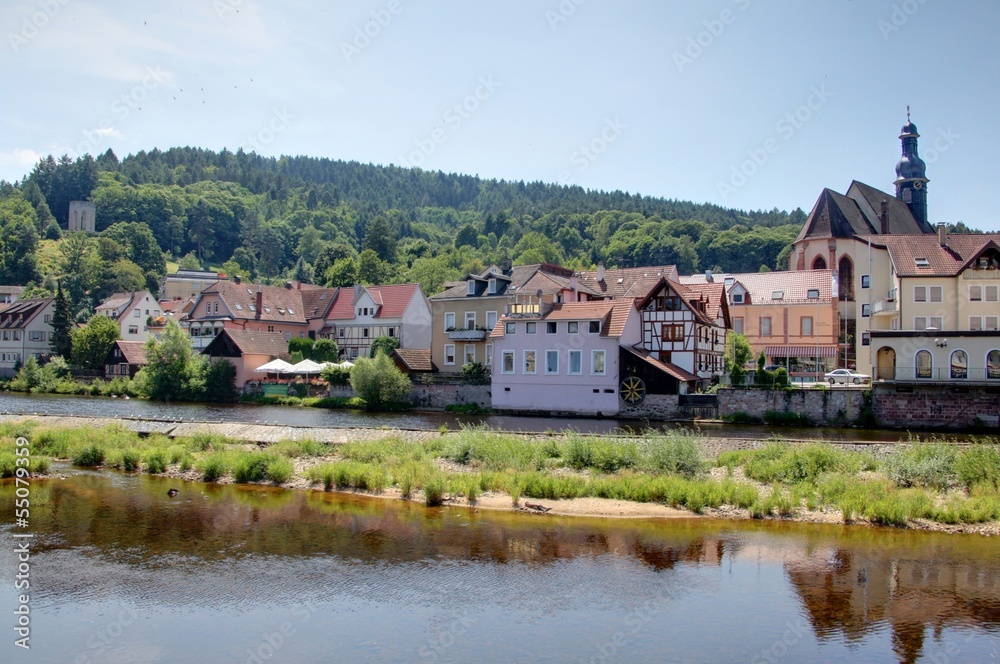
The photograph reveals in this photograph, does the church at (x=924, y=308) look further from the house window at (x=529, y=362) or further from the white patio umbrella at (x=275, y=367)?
the white patio umbrella at (x=275, y=367)

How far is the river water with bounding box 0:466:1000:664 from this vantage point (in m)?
13.6

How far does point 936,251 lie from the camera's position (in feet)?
179

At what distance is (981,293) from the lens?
51562mm

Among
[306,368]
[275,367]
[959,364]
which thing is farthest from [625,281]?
[275,367]

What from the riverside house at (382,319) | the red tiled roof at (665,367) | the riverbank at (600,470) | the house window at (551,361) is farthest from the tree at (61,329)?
the red tiled roof at (665,367)

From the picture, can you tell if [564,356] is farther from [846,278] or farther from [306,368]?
[846,278]

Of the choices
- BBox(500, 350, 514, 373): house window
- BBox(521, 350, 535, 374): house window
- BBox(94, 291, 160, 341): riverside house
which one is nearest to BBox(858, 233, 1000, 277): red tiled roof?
BBox(521, 350, 535, 374): house window

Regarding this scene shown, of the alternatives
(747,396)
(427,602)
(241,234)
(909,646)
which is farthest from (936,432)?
(241,234)

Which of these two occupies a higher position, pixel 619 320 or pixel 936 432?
pixel 619 320

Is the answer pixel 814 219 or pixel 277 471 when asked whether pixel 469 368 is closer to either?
pixel 277 471

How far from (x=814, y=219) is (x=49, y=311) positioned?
85796 mm

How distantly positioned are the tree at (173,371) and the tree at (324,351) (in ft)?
33.6

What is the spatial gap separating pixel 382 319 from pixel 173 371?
19739mm

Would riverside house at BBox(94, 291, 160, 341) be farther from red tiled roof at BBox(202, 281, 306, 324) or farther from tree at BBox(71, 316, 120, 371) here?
red tiled roof at BBox(202, 281, 306, 324)
